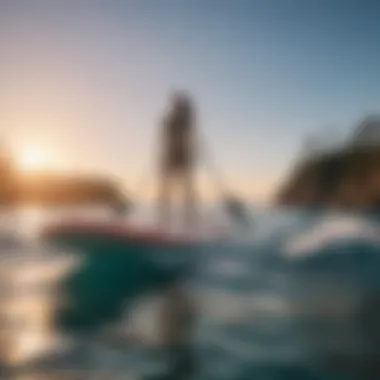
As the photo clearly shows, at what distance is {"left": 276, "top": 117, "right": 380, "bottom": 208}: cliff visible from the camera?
1.43 meters

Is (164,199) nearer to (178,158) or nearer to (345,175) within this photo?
(178,158)

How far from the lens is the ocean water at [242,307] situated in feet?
4.43

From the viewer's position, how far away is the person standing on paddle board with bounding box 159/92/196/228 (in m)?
1.42

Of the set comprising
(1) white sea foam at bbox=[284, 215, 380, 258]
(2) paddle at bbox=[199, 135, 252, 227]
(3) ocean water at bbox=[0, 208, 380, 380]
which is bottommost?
(3) ocean water at bbox=[0, 208, 380, 380]

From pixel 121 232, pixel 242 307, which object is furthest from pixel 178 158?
pixel 242 307

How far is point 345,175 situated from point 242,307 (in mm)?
412

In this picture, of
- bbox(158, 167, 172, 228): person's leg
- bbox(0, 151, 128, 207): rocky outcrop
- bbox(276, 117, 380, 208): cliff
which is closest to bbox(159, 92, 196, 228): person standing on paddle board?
bbox(158, 167, 172, 228): person's leg

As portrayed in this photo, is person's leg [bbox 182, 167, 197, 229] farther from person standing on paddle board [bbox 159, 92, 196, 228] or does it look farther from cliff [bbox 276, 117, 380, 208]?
cliff [bbox 276, 117, 380, 208]

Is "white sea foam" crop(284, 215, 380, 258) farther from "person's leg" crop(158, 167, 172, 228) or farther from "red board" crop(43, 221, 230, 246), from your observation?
"person's leg" crop(158, 167, 172, 228)

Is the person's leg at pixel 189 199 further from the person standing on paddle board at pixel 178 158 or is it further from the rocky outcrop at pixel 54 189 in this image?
the rocky outcrop at pixel 54 189

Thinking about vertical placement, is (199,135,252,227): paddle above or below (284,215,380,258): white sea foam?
above

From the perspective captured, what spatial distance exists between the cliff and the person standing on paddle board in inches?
8.7

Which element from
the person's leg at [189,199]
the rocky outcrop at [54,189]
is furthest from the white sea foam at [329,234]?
the rocky outcrop at [54,189]

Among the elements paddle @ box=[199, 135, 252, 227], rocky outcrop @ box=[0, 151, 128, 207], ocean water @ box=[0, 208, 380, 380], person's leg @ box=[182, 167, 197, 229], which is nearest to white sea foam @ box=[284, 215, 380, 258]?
ocean water @ box=[0, 208, 380, 380]
